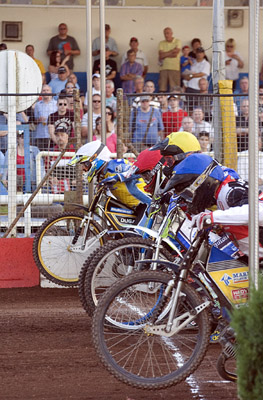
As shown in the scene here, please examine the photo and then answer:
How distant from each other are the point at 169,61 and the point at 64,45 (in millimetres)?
2150

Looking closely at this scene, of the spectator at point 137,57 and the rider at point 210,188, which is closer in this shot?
the rider at point 210,188

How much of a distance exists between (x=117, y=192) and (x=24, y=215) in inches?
77.8

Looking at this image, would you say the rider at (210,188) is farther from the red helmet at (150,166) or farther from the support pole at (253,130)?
the red helmet at (150,166)

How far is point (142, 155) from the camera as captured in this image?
9008 millimetres

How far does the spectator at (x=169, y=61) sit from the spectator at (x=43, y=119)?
16.0 ft

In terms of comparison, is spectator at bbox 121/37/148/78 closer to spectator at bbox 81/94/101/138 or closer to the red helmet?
spectator at bbox 81/94/101/138

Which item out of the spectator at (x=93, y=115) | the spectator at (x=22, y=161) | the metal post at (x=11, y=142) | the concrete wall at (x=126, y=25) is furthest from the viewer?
the concrete wall at (x=126, y=25)

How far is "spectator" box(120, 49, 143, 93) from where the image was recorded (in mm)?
16719

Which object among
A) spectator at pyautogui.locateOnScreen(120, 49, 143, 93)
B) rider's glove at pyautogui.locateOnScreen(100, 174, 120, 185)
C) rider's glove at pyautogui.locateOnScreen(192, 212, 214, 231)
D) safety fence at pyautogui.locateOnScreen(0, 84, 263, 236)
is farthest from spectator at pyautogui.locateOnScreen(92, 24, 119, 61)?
rider's glove at pyautogui.locateOnScreen(192, 212, 214, 231)

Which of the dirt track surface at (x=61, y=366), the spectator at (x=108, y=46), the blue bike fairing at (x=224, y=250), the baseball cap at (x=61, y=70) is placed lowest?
the dirt track surface at (x=61, y=366)

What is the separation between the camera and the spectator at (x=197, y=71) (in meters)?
16.8

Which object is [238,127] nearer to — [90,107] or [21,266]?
[90,107]

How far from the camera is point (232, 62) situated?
17516mm

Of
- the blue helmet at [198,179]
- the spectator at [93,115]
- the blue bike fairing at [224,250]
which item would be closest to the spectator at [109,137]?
the spectator at [93,115]
